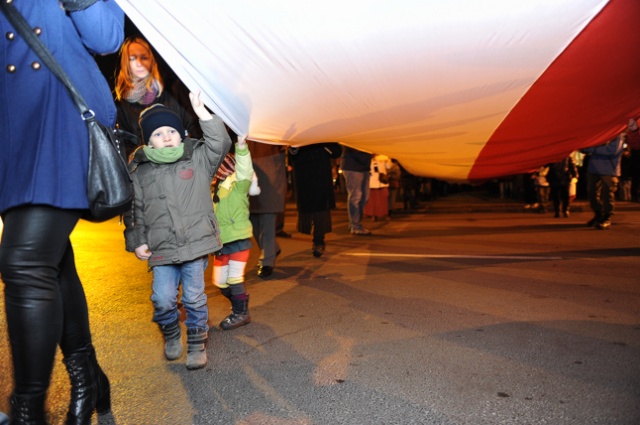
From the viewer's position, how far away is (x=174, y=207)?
3410mm

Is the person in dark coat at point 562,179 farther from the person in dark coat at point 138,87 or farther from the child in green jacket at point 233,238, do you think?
the person in dark coat at point 138,87

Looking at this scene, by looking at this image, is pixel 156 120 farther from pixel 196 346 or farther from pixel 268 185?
pixel 268 185

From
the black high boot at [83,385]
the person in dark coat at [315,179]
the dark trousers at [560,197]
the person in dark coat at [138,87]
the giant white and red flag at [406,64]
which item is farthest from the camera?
the dark trousers at [560,197]

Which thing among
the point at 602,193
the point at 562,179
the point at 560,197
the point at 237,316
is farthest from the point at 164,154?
the point at 560,197

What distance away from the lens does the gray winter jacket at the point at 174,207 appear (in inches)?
134

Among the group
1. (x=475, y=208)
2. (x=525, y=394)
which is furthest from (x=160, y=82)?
(x=475, y=208)

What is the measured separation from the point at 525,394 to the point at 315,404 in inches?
39.3

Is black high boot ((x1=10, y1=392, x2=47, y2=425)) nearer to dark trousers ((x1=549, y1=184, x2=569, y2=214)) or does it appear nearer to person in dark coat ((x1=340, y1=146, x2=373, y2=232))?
person in dark coat ((x1=340, y1=146, x2=373, y2=232))

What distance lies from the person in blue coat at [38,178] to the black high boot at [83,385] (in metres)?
0.25

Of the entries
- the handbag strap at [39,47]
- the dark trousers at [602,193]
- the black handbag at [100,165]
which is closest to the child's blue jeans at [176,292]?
the black handbag at [100,165]

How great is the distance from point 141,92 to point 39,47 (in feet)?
5.04

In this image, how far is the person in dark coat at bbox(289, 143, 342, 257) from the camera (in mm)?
6598

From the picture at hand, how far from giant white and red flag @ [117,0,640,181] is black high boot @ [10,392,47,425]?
1.66m

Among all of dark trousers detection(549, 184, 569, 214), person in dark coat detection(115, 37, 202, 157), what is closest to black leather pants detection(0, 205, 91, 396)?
person in dark coat detection(115, 37, 202, 157)
